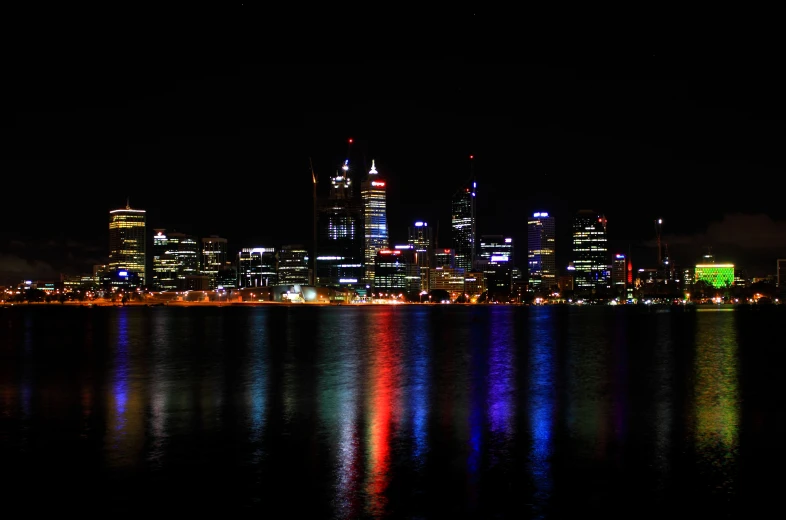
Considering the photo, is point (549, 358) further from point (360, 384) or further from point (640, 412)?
point (640, 412)

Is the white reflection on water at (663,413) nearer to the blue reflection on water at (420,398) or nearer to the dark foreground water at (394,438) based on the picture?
the dark foreground water at (394,438)

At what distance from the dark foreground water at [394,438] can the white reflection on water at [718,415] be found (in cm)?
10

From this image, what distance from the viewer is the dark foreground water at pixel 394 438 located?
1490cm

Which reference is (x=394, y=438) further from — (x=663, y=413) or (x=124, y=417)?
(x=663, y=413)

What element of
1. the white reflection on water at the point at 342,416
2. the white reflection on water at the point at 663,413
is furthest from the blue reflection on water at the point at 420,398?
the white reflection on water at the point at 663,413

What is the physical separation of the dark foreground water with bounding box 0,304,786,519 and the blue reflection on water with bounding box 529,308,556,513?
0.09 meters

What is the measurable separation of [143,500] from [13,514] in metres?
2.40

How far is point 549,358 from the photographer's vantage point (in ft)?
159

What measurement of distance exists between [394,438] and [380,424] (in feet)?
7.32

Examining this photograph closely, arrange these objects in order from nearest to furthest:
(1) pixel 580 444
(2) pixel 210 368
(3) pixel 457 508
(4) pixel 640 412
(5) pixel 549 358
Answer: (3) pixel 457 508, (1) pixel 580 444, (4) pixel 640 412, (2) pixel 210 368, (5) pixel 549 358

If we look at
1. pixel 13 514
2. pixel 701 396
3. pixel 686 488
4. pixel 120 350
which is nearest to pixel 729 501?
pixel 686 488

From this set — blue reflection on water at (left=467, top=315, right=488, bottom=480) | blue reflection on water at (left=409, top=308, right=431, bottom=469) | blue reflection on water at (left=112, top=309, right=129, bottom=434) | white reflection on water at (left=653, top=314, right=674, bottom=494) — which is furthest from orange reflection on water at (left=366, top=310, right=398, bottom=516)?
blue reflection on water at (left=112, top=309, right=129, bottom=434)

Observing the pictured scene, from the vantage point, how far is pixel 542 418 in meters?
24.7

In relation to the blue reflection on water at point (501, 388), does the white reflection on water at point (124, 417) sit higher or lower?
higher
